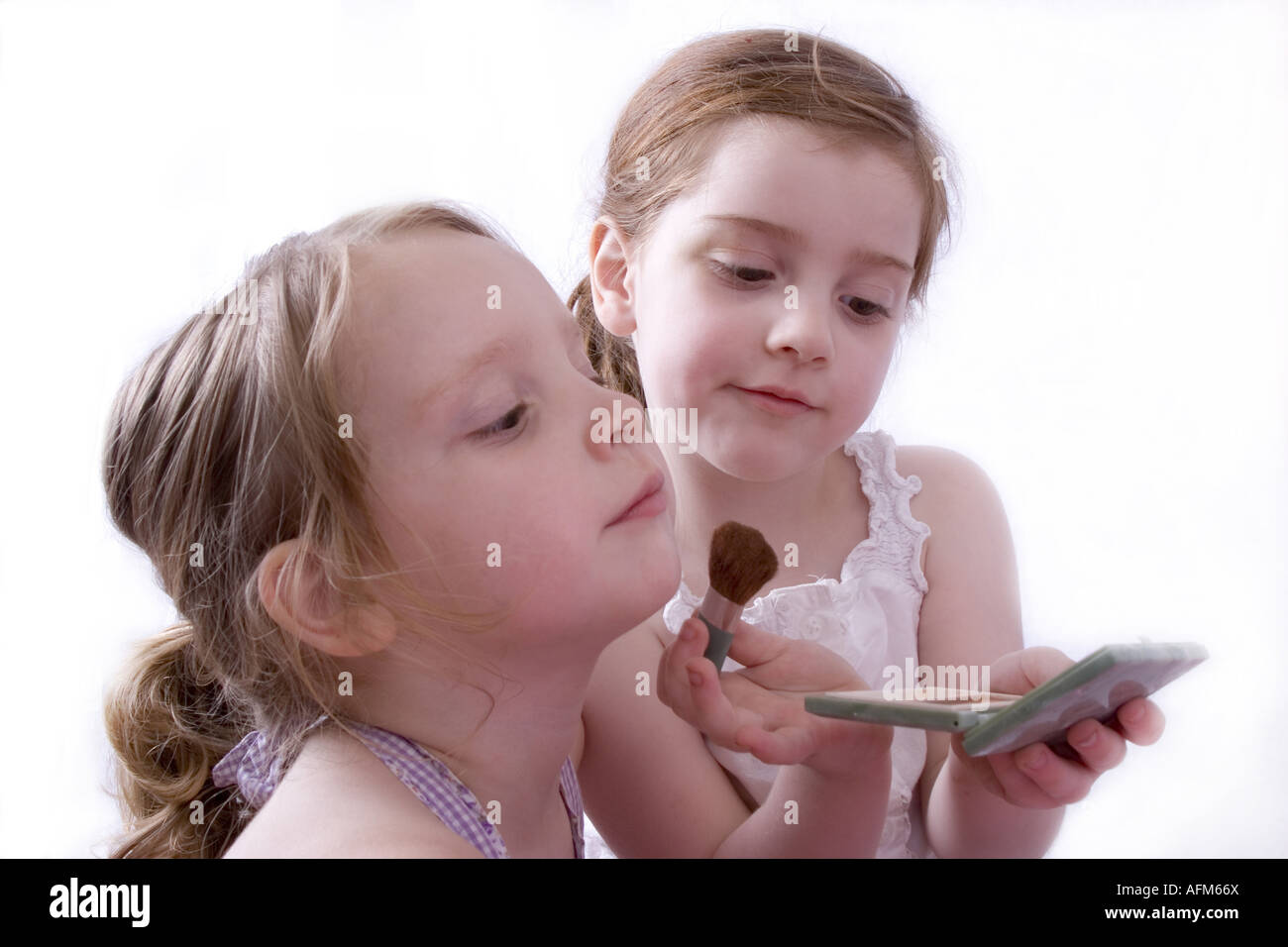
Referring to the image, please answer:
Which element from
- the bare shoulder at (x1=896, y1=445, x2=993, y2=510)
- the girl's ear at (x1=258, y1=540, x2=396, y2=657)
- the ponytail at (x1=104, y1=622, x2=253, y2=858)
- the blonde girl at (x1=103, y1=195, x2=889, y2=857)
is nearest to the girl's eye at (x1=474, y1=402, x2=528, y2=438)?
the blonde girl at (x1=103, y1=195, x2=889, y2=857)

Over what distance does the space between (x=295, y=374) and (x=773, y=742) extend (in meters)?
0.38

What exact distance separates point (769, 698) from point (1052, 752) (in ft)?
0.63

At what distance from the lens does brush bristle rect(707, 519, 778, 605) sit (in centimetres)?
81

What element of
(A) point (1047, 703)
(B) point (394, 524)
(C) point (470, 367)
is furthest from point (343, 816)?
(A) point (1047, 703)

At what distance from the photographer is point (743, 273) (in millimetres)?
979

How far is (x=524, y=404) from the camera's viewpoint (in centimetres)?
73

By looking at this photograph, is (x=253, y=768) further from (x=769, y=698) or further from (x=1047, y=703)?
(x=1047, y=703)

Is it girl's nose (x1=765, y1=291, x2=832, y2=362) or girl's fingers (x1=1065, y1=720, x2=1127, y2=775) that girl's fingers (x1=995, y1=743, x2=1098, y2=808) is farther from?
girl's nose (x1=765, y1=291, x2=832, y2=362)

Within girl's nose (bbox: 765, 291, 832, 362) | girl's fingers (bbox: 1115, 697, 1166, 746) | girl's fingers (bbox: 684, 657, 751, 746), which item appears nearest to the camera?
girl's fingers (bbox: 1115, 697, 1166, 746)

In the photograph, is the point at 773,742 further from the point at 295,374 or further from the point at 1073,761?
the point at 295,374

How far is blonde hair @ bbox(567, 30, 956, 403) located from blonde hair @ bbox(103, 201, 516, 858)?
0.25 metres

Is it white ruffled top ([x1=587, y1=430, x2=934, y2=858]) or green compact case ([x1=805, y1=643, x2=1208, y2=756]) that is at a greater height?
green compact case ([x1=805, y1=643, x2=1208, y2=756])
